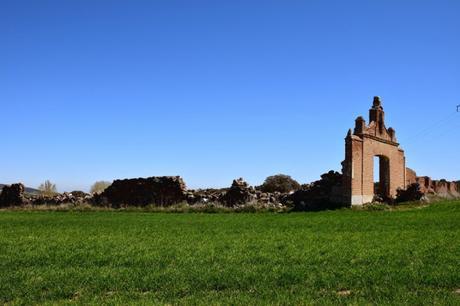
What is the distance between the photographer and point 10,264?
8898 mm

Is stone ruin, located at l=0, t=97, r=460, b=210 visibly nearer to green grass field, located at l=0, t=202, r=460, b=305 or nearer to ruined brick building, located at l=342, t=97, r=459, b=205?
ruined brick building, located at l=342, t=97, r=459, b=205

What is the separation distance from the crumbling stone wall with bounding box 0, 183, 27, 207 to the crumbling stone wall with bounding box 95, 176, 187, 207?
6.21m

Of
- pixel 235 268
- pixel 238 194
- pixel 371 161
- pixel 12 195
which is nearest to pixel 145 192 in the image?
pixel 238 194

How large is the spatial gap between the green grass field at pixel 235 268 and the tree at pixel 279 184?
30.4m

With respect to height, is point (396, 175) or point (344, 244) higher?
point (396, 175)

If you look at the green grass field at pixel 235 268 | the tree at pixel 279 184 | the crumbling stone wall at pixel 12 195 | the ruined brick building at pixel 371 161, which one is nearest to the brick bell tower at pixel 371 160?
the ruined brick building at pixel 371 161

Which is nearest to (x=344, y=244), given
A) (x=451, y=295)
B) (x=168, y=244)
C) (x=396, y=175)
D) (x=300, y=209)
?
(x=168, y=244)

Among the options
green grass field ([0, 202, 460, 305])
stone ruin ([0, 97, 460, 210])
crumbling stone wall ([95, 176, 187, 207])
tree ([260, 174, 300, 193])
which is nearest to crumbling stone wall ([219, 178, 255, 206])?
stone ruin ([0, 97, 460, 210])

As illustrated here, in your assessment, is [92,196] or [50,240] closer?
[50,240]

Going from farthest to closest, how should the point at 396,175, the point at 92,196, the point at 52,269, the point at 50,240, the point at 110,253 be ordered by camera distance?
the point at 92,196, the point at 396,175, the point at 50,240, the point at 110,253, the point at 52,269

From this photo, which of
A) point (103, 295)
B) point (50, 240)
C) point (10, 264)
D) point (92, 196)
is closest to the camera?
point (103, 295)

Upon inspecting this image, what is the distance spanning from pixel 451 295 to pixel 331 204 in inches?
837

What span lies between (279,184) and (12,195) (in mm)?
21157

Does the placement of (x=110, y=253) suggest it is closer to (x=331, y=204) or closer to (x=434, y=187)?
(x=331, y=204)
